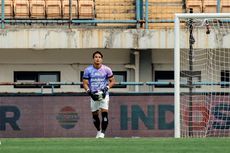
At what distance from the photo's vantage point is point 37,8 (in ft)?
72.4

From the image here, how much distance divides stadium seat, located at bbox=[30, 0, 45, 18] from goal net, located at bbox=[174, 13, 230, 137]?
3.44 meters

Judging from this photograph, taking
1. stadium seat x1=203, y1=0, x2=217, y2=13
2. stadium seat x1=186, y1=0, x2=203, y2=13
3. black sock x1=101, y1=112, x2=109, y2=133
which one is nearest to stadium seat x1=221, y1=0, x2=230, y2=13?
stadium seat x1=203, y1=0, x2=217, y2=13

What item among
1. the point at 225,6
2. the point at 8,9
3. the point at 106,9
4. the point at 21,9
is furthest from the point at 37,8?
the point at 225,6

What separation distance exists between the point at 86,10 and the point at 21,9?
5.17ft

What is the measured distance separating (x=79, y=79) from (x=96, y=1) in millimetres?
2012

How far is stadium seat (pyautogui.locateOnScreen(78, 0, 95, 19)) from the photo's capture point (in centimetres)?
2212

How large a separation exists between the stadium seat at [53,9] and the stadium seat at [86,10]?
1.71 ft

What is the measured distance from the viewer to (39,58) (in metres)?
22.9

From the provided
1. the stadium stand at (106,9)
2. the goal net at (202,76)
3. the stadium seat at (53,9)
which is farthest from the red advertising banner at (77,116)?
the stadium seat at (53,9)

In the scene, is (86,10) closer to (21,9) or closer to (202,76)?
(21,9)

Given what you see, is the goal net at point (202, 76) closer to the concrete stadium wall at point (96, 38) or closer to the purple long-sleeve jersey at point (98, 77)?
the concrete stadium wall at point (96, 38)

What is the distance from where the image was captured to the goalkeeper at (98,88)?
51.2ft

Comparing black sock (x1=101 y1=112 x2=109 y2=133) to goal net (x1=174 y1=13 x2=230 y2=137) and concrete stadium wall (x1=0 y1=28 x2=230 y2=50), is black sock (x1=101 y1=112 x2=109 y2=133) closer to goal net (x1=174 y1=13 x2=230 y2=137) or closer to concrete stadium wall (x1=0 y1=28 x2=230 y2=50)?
goal net (x1=174 y1=13 x2=230 y2=137)

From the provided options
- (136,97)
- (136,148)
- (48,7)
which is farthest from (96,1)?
(136,148)
